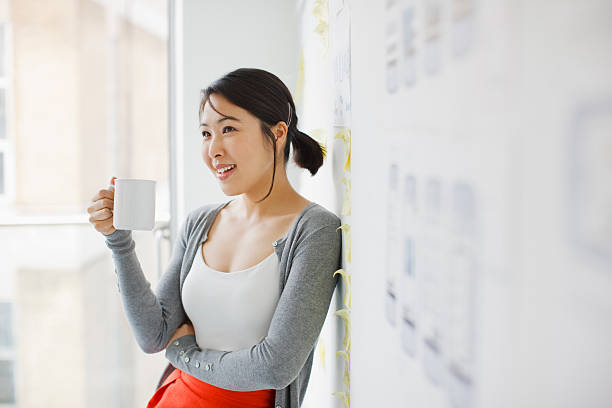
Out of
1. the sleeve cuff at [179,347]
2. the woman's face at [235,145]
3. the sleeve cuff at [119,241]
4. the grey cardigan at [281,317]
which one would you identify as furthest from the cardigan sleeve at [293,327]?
the sleeve cuff at [119,241]

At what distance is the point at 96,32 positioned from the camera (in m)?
2.05

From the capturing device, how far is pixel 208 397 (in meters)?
0.99

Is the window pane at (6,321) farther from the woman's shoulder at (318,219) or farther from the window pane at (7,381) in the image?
the woman's shoulder at (318,219)

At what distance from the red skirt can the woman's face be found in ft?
1.35

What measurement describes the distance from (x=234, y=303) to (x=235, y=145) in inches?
12.8

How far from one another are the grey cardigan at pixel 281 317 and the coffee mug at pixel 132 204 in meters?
0.10

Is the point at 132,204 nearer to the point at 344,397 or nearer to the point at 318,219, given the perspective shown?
the point at 318,219

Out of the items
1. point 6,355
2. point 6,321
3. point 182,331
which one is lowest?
point 6,355

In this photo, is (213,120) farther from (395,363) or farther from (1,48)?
(1,48)

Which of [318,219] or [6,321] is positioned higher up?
[318,219]

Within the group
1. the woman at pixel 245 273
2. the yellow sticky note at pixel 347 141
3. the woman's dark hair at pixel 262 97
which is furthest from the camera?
the woman's dark hair at pixel 262 97

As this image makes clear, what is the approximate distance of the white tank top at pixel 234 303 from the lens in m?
0.97

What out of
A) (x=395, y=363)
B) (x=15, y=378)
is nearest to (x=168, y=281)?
(x=395, y=363)

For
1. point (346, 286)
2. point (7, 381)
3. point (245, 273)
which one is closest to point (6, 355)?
point (7, 381)
